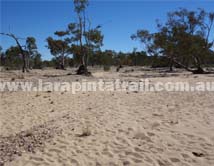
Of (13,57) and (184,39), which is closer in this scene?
(184,39)

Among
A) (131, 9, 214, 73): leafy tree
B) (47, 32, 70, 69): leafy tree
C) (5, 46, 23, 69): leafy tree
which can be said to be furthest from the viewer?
(5, 46, 23, 69): leafy tree

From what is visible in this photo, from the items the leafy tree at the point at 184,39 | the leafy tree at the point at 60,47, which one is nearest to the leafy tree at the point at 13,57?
the leafy tree at the point at 60,47

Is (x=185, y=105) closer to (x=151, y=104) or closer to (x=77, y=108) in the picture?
(x=151, y=104)

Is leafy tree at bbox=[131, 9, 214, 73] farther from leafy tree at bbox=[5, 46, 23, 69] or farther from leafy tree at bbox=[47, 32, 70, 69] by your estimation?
leafy tree at bbox=[5, 46, 23, 69]

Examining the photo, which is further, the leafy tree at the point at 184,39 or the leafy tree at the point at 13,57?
the leafy tree at the point at 13,57

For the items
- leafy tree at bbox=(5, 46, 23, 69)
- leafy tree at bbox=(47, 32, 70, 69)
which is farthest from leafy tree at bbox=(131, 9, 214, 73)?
leafy tree at bbox=(5, 46, 23, 69)

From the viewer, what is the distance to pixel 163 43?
80.5 ft

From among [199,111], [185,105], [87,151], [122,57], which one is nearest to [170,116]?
[199,111]

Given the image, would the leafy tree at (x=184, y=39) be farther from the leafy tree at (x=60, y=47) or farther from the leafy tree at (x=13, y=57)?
the leafy tree at (x=13, y=57)

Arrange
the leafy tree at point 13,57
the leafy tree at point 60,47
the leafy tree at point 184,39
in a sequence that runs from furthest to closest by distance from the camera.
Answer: the leafy tree at point 13,57
the leafy tree at point 60,47
the leafy tree at point 184,39

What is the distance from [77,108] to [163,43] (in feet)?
61.8

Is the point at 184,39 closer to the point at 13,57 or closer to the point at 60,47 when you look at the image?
the point at 60,47

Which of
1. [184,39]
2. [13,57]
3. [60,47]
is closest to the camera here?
[184,39]

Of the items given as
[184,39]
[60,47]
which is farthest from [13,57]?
[184,39]
